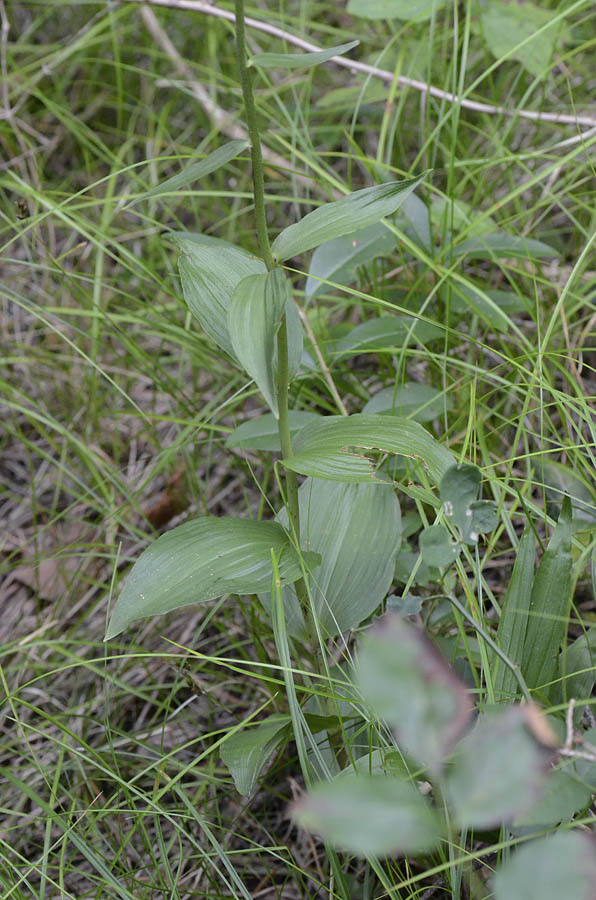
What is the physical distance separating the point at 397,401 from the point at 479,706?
0.62 m

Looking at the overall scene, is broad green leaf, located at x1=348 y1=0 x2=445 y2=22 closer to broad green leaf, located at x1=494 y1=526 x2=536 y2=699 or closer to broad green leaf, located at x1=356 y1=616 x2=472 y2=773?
broad green leaf, located at x1=494 y1=526 x2=536 y2=699

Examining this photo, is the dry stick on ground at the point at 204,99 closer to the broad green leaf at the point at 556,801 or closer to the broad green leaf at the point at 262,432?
the broad green leaf at the point at 262,432

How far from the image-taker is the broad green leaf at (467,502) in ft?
2.10

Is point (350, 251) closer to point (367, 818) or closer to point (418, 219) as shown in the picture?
point (418, 219)

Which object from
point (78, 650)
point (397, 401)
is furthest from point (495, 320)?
point (78, 650)

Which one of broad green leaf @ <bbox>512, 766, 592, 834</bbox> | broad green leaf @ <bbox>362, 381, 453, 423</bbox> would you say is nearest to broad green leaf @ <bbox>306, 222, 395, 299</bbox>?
broad green leaf @ <bbox>362, 381, 453, 423</bbox>

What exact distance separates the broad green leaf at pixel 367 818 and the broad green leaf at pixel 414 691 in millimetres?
25

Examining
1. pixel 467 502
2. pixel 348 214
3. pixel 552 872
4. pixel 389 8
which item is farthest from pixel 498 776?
pixel 389 8

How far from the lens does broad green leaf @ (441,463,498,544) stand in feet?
2.10

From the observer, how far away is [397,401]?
4.29 ft

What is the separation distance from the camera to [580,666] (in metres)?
0.94

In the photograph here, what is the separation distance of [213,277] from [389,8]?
1093 millimetres

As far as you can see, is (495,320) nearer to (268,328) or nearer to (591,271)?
(591,271)

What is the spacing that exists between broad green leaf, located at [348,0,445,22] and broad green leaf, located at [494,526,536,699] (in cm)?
129
